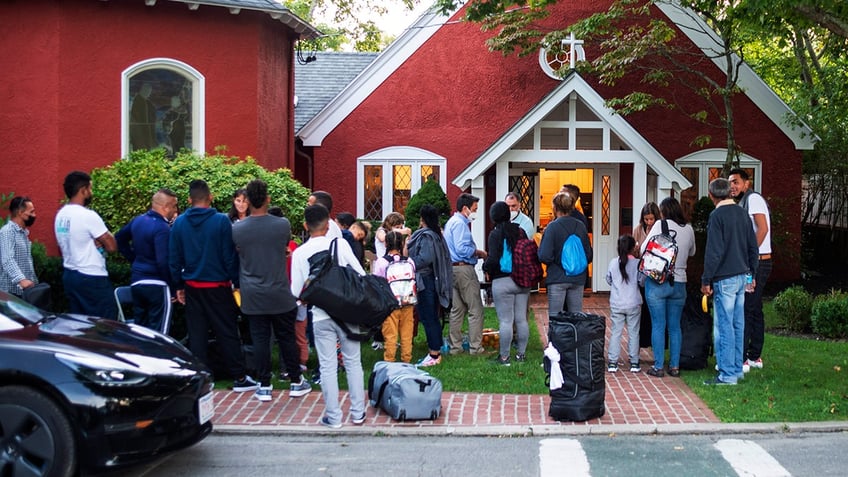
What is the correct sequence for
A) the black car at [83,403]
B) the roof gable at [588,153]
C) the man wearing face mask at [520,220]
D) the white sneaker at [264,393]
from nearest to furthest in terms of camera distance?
the black car at [83,403] → the white sneaker at [264,393] → the man wearing face mask at [520,220] → the roof gable at [588,153]

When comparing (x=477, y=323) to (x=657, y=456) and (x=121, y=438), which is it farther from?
(x=121, y=438)

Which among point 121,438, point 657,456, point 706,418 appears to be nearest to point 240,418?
point 121,438

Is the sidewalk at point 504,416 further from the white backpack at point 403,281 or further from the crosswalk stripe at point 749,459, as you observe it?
the white backpack at point 403,281

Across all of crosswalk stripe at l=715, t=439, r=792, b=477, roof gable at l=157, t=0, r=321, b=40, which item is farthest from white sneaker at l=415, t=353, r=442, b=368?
roof gable at l=157, t=0, r=321, b=40

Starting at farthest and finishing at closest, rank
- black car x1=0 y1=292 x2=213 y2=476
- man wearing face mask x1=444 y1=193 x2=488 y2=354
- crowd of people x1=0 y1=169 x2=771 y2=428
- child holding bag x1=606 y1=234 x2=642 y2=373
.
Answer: man wearing face mask x1=444 y1=193 x2=488 y2=354 < child holding bag x1=606 y1=234 x2=642 y2=373 < crowd of people x1=0 y1=169 x2=771 y2=428 < black car x1=0 y1=292 x2=213 y2=476

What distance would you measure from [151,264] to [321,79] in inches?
472

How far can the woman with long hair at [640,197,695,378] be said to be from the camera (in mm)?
9312

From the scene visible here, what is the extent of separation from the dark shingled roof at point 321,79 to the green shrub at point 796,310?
950 centimetres

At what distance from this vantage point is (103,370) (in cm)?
564

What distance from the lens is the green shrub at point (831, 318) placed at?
479 inches

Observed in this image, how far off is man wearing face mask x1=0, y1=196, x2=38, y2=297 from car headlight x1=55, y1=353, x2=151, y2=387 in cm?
337

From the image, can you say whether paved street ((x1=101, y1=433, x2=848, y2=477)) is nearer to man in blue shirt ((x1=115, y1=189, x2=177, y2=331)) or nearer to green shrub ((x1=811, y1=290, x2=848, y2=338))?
man in blue shirt ((x1=115, y1=189, x2=177, y2=331))

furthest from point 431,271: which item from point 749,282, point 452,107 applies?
point 452,107

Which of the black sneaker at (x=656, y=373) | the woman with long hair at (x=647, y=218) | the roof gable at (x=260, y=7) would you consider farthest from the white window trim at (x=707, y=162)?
the black sneaker at (x=656, y=373)
